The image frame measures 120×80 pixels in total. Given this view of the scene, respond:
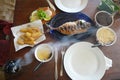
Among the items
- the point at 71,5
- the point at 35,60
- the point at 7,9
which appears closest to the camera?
the point at 35,60

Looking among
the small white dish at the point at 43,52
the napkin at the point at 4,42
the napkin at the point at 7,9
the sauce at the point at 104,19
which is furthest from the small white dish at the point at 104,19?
the napkin at the point at 7,9

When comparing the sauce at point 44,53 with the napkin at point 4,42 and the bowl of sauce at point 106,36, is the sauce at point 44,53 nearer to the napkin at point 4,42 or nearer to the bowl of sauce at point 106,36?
the bowl of sauce at point 106,36

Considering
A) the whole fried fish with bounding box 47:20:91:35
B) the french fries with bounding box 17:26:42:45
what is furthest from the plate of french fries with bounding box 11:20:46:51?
the whole fried fish with bounding box 47:20:91:35

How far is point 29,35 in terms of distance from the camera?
45.3 inches

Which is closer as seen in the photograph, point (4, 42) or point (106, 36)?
point (106, 36)

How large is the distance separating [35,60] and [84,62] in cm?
25

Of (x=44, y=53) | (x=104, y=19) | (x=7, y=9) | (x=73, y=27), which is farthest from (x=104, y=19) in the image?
(x=7, y=9)

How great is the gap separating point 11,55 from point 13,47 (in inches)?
1.7

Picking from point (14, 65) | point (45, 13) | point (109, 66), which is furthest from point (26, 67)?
point (109, 66)

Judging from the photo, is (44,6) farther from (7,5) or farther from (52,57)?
(7,5)

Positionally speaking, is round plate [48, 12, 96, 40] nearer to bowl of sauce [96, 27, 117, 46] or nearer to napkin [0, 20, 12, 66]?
bowl of sauce [96, 27, 117, 46]

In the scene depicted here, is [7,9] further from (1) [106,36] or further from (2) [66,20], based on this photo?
(1) [106,36]

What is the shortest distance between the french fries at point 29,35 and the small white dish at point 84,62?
0.60 ft

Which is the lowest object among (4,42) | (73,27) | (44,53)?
(4,42)
